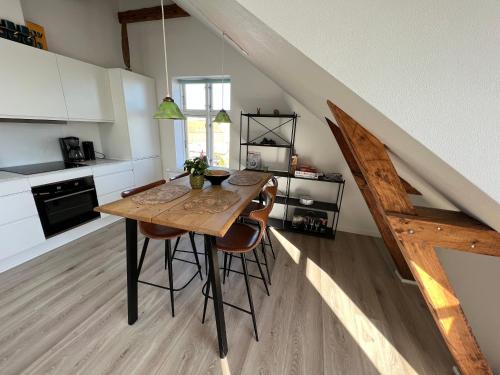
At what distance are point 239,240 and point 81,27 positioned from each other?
4.00 m

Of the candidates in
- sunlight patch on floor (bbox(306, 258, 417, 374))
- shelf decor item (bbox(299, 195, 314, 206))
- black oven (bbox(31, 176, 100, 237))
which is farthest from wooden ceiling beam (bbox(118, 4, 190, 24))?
sunlight patch on floor (bbox(306, 258, 417, 374))

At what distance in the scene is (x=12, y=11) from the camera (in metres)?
2.29

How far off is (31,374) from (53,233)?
65.4 inches

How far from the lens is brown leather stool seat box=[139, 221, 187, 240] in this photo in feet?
5.46

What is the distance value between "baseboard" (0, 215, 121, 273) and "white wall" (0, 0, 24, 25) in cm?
246

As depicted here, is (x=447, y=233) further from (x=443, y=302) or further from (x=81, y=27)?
(x=81, y=27)

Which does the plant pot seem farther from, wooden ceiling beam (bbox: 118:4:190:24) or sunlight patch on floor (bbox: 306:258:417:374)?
wooden ceiling beam (bbox: 118:4:190:24)

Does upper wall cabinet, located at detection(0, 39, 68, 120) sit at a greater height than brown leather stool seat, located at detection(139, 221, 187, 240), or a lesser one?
greater

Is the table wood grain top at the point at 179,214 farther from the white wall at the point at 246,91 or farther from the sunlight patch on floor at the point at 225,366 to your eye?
the white wall at the point at 246,91

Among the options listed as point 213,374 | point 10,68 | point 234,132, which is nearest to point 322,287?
point 213,374

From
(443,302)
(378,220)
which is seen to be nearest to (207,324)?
(443,302)

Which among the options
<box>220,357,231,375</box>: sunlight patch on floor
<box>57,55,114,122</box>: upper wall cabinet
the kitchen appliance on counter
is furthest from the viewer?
the kitchen appliance on counter

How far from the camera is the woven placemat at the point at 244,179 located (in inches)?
87.9

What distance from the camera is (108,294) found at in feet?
6.43
